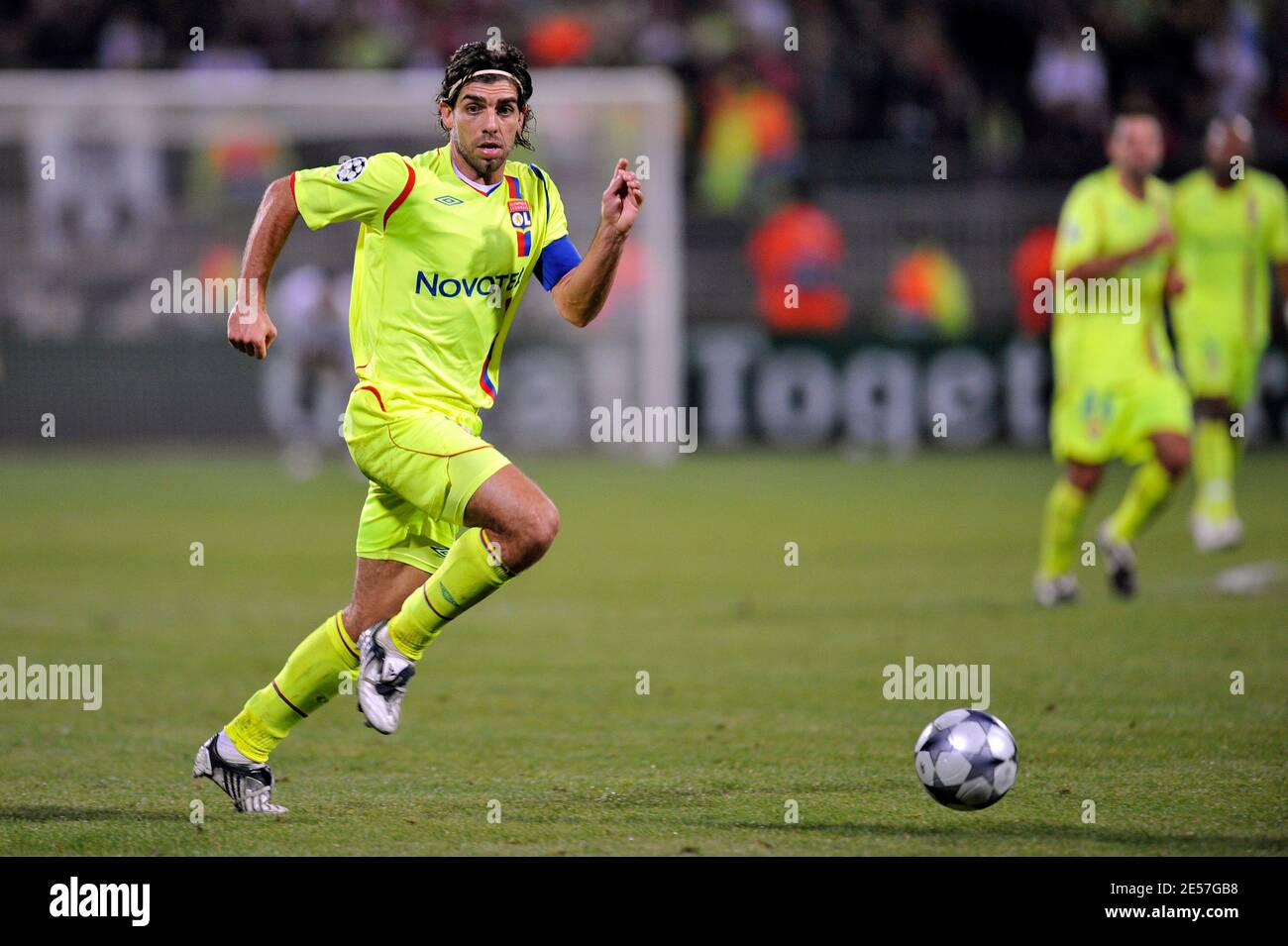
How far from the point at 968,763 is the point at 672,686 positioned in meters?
3.11

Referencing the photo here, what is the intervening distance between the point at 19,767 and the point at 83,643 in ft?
10.6

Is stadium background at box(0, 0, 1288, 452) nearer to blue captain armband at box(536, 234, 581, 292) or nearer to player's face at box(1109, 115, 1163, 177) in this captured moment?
player's face at box(1109, 115, 1163, 177)

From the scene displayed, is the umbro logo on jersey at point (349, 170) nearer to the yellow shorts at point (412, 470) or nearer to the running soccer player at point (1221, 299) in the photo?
the yellow shorts at point (412, 470)

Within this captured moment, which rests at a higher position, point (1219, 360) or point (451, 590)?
point (1219, 360)

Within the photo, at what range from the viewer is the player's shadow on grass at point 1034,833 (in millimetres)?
5523

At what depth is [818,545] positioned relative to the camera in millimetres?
14359

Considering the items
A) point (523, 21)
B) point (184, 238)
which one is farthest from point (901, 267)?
point (184, 238)

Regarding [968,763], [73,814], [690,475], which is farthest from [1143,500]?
[690,475]

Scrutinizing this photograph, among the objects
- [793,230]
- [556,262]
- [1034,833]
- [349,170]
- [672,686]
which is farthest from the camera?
[793,230]

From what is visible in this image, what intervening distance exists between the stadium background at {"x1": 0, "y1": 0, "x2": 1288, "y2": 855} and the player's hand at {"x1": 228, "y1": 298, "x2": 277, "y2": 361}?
1.45 meters

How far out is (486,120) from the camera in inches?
241

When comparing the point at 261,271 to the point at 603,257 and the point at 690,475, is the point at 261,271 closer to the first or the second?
the point at 603,257

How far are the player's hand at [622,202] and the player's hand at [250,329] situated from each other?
1065mm

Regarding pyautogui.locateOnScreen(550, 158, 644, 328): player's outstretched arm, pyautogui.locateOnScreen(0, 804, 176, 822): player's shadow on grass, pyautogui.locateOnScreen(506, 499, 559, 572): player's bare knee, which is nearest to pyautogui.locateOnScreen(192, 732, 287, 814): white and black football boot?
pyautogui.locateOnScreen(0, 804, 176, 822): player's shadow on grass
